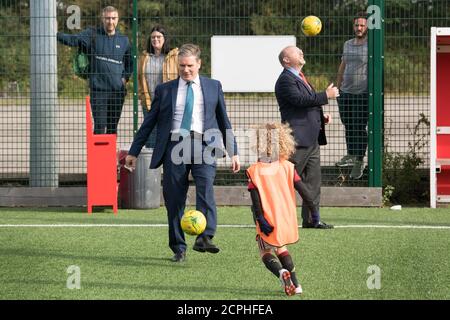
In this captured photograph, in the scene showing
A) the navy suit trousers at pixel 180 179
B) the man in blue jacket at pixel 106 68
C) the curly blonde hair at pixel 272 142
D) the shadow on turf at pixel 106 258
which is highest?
the man in blue jacket at pixel 106 68

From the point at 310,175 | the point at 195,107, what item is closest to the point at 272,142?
the point at 195,107

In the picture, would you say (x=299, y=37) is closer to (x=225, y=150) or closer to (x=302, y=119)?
(x=302, y=119)

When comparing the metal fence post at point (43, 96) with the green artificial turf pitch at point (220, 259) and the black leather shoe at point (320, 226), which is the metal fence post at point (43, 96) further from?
the black leather shoe at point (320, 226)

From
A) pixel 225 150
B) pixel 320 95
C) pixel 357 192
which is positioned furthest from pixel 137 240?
pixel 357 192

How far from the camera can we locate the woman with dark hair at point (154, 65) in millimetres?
14648

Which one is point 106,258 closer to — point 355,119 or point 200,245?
point 200,245

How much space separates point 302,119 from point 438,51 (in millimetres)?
3695

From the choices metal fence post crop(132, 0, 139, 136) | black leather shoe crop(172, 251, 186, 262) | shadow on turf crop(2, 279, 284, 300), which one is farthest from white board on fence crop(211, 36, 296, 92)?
shadow on turf crop(2, 279, 284, 300)

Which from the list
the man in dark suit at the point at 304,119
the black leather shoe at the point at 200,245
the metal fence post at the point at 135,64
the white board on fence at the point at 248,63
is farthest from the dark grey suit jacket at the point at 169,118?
the metal fence post at the point at 135,64

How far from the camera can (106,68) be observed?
14672mm

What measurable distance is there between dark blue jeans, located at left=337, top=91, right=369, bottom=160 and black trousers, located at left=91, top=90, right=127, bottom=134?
9.42ft

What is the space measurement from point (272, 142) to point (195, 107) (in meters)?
1.62

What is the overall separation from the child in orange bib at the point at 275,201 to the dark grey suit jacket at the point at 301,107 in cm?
344

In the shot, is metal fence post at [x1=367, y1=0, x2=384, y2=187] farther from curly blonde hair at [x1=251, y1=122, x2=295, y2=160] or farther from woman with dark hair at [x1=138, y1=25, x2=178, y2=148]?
curly blonde hair at [x1=251, y1=122, x2=295, y2=160]
